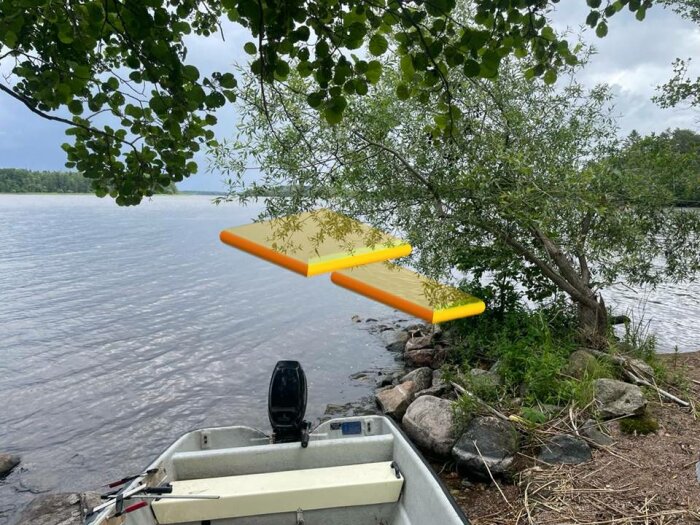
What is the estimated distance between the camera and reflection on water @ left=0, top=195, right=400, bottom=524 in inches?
360

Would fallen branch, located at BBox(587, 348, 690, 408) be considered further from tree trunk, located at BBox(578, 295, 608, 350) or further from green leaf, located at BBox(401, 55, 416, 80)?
green leaf, located at BBox(401, 55, 416, 80)

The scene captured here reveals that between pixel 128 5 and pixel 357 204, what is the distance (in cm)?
581

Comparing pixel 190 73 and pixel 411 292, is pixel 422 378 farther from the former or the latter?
pixel 190 73

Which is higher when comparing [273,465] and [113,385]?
[273,465]

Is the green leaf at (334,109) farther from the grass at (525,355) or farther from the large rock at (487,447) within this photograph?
the grass at (525,355)

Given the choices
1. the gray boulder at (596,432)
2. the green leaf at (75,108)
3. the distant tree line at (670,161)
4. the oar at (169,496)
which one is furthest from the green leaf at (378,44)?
the distant tree line at (670,161)

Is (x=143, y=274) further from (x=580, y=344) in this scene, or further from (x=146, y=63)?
(x=146, y=63)

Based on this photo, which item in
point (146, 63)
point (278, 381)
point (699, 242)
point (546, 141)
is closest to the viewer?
point (146, 63)

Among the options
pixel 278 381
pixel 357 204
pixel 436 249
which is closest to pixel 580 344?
pixel 436 249

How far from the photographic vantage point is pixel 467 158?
7.60m

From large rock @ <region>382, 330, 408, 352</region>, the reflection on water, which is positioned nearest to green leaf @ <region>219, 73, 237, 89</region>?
the reflection on water

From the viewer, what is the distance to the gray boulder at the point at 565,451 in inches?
228

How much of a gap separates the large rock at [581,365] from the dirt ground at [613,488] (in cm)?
127

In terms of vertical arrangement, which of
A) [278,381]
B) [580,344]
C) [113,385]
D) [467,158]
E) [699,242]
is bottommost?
A: [113,385]
